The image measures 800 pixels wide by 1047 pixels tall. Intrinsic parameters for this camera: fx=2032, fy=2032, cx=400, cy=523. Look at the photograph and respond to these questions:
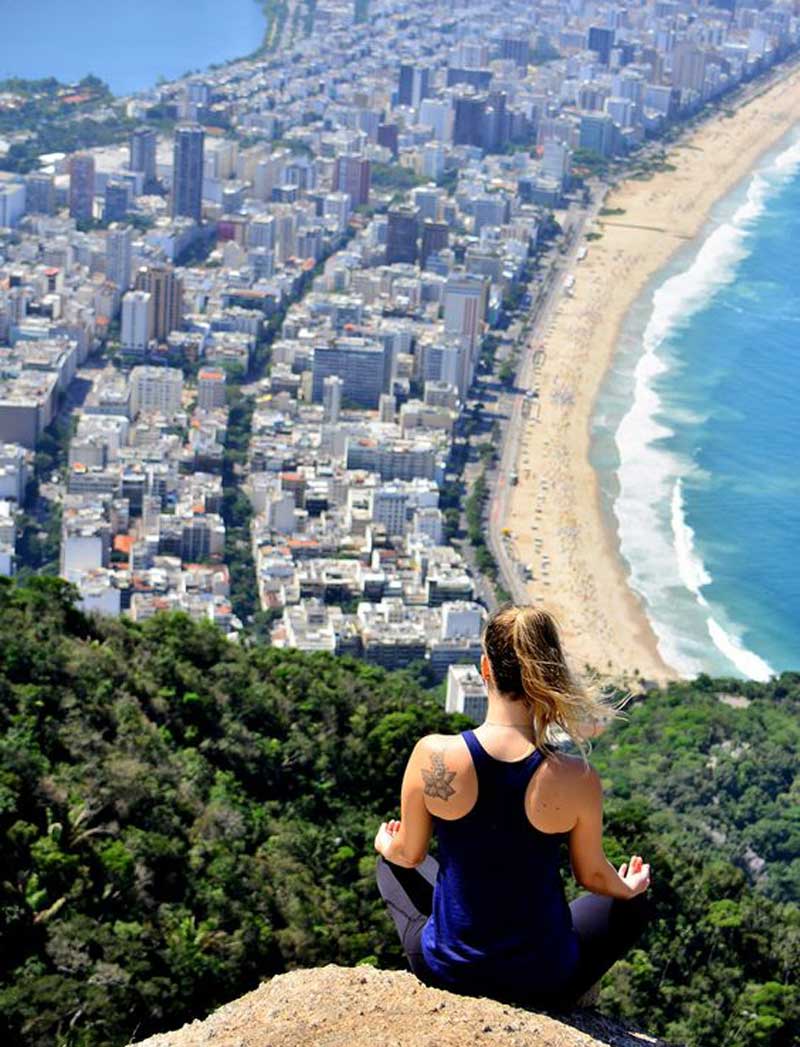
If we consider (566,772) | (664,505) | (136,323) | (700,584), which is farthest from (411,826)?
(136,323)

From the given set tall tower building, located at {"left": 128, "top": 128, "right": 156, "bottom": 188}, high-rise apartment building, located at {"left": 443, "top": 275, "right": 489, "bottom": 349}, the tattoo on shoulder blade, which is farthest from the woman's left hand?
tall tower building, located at {"left": 128, "top": 128, "right": 156, "bottom": 188}

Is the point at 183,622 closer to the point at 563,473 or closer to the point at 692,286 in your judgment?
the point at 563,473

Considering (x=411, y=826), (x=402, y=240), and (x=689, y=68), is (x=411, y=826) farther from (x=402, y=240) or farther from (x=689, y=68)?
(x=689, y=68)

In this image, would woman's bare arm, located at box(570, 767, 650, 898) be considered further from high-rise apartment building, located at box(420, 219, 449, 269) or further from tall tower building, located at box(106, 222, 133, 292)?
high-rise apartment building, located at box(420, 219, 449, 269)

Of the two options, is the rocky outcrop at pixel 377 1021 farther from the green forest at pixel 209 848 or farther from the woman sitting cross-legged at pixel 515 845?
the green forest at pixel 209 848

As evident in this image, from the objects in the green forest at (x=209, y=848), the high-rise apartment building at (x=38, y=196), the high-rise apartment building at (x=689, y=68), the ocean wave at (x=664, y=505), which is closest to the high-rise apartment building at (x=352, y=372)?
the ocean wave at (x=664, y=505)
